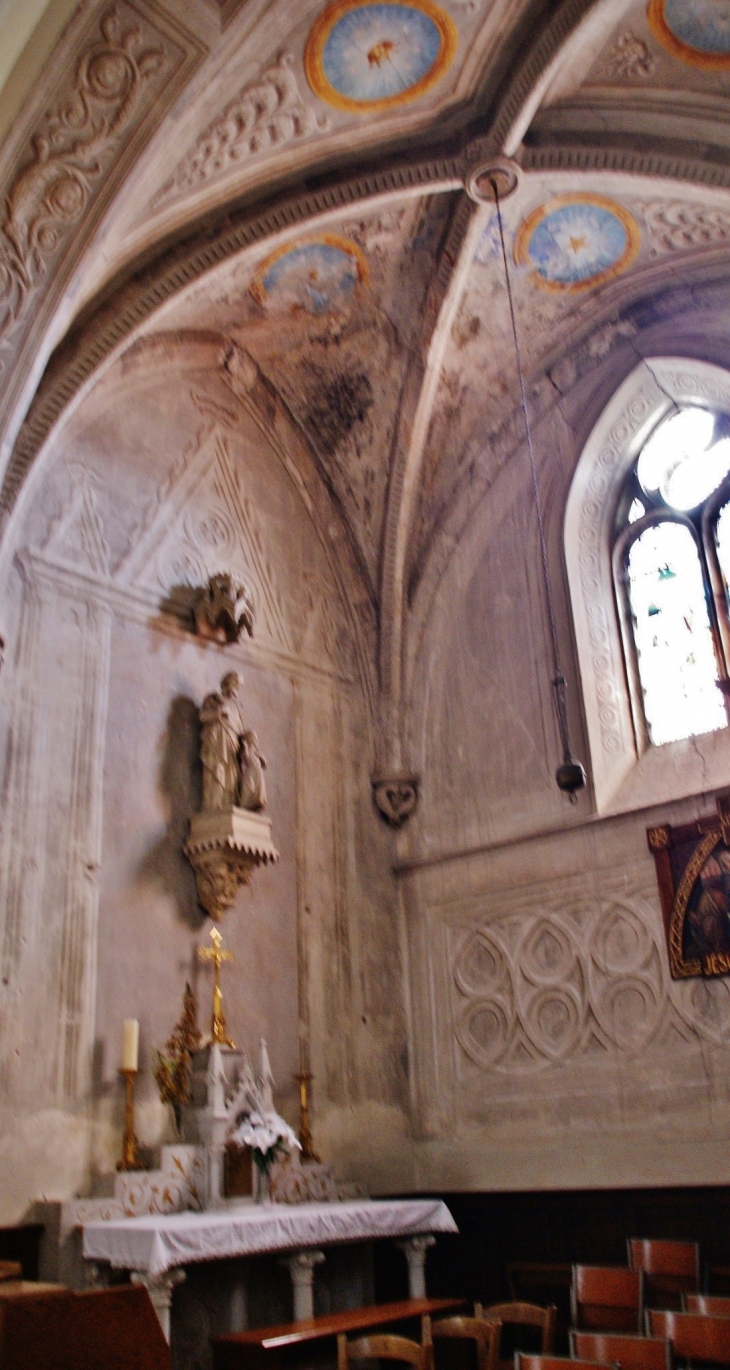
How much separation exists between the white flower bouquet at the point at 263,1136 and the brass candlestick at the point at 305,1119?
3.61ft

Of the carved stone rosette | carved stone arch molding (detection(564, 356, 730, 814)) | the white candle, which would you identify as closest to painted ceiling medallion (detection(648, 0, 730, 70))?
carved stone arch molding (detection(564, 356, 730, 814))

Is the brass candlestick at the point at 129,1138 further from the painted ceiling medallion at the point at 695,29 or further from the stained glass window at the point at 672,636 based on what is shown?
the painted ceiling medallion at the point at 695,29

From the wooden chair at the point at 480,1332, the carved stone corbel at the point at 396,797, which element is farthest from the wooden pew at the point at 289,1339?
the carved stone corbel at the point at 396,797

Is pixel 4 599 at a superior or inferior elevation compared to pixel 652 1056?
superior

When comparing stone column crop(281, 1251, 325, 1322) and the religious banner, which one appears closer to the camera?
stone column crop(281, 1251, 325, 1322)

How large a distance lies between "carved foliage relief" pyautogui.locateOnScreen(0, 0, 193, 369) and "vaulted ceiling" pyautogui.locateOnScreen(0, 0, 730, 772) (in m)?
0.01

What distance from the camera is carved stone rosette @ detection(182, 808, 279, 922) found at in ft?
30.0

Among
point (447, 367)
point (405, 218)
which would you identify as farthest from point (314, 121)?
point (447, 367)

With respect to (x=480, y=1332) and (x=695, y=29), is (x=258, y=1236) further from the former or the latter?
(x=695, y=29)

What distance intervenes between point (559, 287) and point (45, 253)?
17.0 ft

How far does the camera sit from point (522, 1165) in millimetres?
9555

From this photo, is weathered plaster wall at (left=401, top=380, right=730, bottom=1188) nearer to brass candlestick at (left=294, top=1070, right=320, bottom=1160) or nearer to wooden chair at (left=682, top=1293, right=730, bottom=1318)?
brass candlestick at (left=294, top=1070, right=320, bottom=1160)

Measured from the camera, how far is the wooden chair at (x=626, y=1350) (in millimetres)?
4613

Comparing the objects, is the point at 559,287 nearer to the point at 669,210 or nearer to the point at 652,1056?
the point at 669,210
